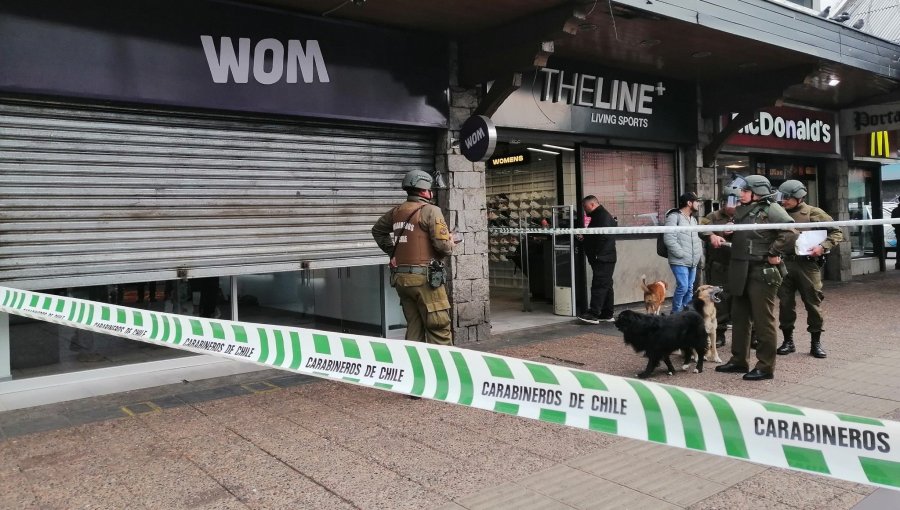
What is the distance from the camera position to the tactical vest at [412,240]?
18.4 ft

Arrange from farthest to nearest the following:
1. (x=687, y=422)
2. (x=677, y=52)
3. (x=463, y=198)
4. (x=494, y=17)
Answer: (x=677, y=52) < (x=463, y=198) < (x=494, y=17) < (x=687, y=422)

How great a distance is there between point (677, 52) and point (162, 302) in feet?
25.0

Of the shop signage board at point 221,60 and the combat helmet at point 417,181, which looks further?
the combat helmet at point 417,181

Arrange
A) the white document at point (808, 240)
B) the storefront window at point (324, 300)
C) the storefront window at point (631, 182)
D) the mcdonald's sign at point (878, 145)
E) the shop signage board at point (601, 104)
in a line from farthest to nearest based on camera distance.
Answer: the mcdonald's sign at point (878, 145) → the storefront window at point (631, 182) → the shop signage board at point (601, 104) → the storefront window at point (324, 300) → the white document at point (808, 240)

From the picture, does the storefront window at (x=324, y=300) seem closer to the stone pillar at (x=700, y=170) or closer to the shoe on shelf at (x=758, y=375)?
the shoe on shelf at (x=758, y=375)

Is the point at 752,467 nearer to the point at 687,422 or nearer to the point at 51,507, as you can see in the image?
the point at 687,422

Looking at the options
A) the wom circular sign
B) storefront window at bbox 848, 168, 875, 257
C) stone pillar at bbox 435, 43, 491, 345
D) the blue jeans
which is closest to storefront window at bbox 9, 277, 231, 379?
stone pillar at bbox 435, 43, 491, 345

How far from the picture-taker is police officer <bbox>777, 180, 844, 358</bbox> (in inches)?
272

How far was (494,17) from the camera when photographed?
720 centimetres

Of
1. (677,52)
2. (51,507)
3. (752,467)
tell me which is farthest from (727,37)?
(51,507)

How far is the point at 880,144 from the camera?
15523 millimetres

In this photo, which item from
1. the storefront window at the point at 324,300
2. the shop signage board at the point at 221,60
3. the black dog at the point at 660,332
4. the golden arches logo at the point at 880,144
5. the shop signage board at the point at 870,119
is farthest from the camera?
the golden arches logo at the point at 880,144

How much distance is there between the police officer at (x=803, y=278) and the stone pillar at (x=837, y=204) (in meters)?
8.87

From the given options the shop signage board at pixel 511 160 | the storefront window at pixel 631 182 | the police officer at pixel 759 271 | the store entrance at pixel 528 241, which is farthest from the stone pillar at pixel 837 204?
the police officer at pixel 759 271
